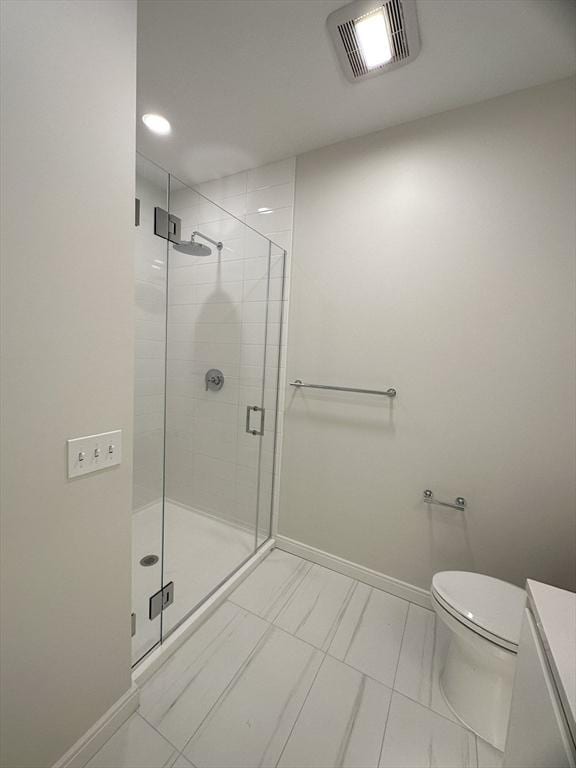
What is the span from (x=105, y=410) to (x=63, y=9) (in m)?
1.01

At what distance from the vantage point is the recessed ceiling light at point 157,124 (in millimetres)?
1646

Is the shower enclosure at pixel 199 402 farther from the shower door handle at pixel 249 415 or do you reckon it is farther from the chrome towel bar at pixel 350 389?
the chrome towel bar at pixel 350 389

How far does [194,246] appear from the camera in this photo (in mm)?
1685

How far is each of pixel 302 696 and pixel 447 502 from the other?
107 centimetres

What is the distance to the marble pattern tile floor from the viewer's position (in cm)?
102

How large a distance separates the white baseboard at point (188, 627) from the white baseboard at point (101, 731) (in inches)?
2.8

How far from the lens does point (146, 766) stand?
969 millimetres

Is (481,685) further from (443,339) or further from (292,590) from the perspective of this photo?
(443,339)

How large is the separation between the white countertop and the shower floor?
1.44 meters

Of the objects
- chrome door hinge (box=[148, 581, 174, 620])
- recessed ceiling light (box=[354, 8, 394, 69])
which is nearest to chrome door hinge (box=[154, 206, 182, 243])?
recessed ceiling light (box=[354, 8, 394, 69])

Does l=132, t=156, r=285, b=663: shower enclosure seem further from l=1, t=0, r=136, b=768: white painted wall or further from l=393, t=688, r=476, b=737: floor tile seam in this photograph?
l=393, t=688, r=476, b=737: floor tile seam

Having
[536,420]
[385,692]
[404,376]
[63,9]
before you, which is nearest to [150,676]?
[385,692]

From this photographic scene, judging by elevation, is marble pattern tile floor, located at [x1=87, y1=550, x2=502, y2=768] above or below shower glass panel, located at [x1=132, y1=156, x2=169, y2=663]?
below

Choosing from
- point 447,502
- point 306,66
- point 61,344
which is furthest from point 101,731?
point 306,66
